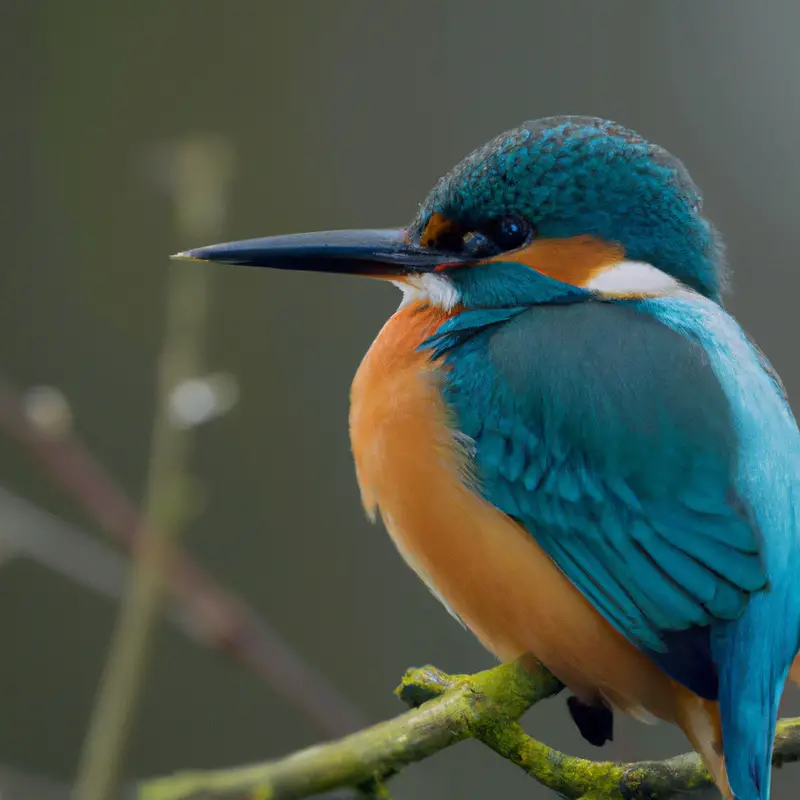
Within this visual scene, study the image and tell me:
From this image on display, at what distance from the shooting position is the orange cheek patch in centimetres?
165

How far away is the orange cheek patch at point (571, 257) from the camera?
1.65 metres

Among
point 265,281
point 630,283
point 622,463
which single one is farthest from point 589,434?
point 265,281

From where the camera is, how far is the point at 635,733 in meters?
1.64

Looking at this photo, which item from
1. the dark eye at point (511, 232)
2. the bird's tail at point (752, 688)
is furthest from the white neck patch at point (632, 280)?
the bird's tail at point (752, 688)

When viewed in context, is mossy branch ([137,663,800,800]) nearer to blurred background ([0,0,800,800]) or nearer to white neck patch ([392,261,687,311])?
white neck patch ([392,261,687,311])

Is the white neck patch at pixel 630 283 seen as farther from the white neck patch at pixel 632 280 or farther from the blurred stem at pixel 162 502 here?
the blurred stem at pixel 162 502

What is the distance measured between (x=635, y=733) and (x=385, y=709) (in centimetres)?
186

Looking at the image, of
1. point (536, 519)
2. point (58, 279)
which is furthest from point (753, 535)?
point (58, 279)

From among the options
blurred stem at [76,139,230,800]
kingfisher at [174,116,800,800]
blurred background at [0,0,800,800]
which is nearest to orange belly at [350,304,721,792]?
kingfisher at [174,116,800,800]

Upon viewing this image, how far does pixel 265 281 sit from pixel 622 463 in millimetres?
2778

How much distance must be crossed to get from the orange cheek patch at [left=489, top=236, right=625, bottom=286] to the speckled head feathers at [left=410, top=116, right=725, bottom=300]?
1cm

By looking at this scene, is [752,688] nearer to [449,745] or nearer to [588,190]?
[449,745]

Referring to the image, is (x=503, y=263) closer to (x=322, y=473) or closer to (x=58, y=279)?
(x=322, y=473)

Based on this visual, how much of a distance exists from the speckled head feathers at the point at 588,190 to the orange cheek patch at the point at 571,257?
0.01m
